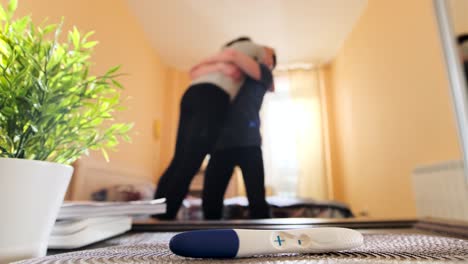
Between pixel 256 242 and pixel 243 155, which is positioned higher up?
pixel 243 155

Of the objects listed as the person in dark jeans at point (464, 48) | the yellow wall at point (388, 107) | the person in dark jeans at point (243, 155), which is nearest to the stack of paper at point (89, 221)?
the person in dark jeans at point (243, 155)

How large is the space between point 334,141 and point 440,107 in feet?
1.36

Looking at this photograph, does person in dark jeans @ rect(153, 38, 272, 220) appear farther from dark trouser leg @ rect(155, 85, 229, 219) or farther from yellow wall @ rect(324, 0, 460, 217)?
yellow wall @ rect(324, 0, 460, 217)

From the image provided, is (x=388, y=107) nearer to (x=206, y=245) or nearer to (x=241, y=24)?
(x=241, y=24)

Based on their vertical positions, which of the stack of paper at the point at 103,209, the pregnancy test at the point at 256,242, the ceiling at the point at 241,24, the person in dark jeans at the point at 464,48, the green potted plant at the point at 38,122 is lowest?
the pregnancy test at the point at 256,242

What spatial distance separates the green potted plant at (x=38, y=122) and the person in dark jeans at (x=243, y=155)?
0.46m

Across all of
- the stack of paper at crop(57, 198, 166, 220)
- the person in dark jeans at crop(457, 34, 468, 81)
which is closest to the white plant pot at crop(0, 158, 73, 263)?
the stack of paper at crop(57, 198, 166, 220)

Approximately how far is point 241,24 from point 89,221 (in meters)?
1.05

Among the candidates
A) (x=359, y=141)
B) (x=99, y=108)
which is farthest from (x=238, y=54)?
(x=359, y=141)

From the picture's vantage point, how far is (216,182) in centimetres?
87

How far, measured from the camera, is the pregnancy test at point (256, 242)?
253 mm

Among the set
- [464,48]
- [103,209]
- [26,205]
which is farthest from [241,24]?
[26,205]

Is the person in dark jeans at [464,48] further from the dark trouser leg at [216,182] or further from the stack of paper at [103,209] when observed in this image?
the stack of paper at [103,209]

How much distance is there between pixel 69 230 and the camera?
1.30 feet
